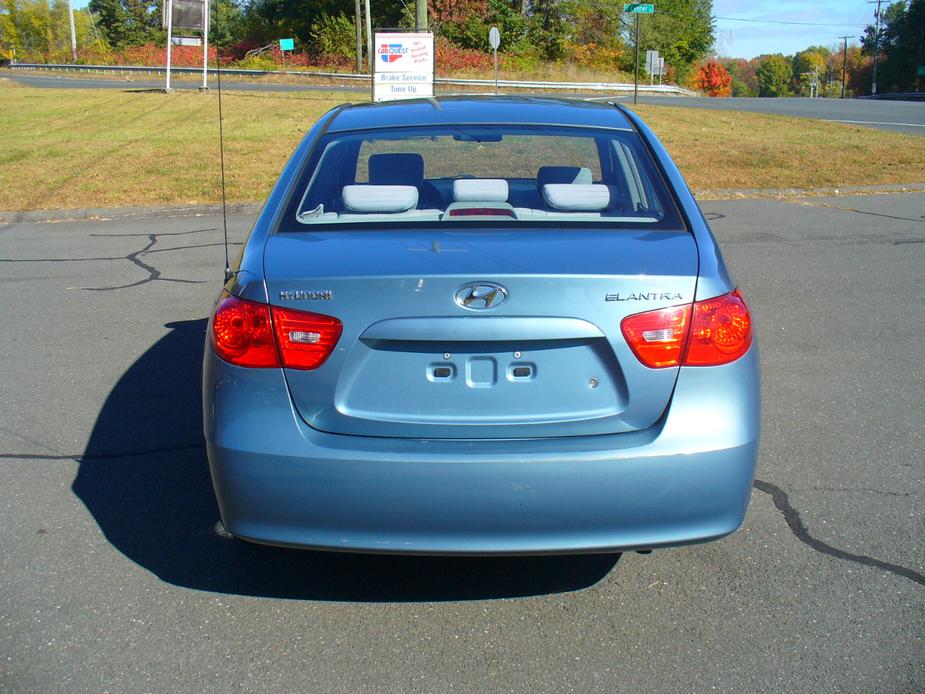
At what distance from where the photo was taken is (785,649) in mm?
2908

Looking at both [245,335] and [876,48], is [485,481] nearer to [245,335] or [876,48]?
[245,335]

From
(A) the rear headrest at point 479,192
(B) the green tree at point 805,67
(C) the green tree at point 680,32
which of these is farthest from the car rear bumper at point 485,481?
(B) the green tree at point 805,67

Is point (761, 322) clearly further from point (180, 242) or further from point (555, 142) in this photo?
point (555, 142)

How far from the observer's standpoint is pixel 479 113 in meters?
3.95

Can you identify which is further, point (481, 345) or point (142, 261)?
point (142, 261)

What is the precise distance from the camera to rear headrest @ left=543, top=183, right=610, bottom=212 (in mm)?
3416

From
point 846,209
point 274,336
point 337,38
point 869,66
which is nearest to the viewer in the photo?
point 274,336

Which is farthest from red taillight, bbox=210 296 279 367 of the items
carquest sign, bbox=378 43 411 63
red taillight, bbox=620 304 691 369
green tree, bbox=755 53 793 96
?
green tree, bbox=755 53 793 96

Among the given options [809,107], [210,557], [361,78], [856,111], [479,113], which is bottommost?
[210,557]

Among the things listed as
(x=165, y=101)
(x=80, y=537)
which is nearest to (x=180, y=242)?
(x=80, y=537)

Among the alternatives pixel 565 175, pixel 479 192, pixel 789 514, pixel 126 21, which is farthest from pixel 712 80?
pixel 479 192

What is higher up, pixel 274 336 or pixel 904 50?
pixel 904 50

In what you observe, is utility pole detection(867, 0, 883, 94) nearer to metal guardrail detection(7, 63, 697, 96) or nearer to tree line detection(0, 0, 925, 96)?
tree line detection(0, 0, 925, 96)

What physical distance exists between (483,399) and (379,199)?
100 centimetres
